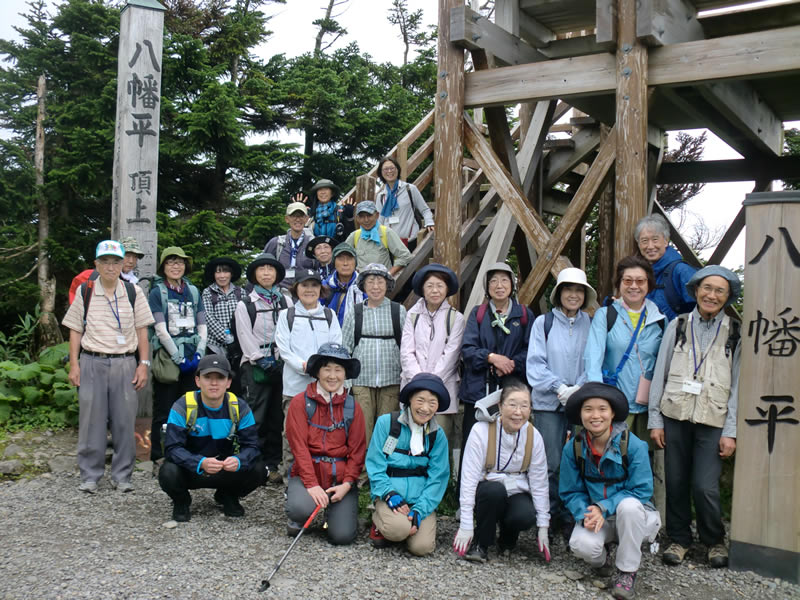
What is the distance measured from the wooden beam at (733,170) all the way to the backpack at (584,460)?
20.5 feet

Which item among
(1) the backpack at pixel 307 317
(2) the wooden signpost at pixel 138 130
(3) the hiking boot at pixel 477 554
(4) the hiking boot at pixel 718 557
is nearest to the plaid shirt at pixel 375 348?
(1) the backpack at pixel 307 317

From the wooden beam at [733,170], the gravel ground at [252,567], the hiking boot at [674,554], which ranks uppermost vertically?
the wooden beam at [733,170]

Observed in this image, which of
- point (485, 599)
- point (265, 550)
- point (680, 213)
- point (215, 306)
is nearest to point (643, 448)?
point (485, 599)

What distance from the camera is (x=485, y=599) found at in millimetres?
3840

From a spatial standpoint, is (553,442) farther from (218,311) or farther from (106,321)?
(106,321)

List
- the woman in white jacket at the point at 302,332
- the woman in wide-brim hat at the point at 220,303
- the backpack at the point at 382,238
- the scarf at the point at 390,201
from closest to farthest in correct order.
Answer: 1. the woman in white jacket at the point at 302,332
2. the woman in wide-brim hat at the point at 220,303
3. the backpack at the point at 382,238
4. the scarf at the point at 390,201

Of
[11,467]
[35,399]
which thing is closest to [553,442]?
→ [11,467]

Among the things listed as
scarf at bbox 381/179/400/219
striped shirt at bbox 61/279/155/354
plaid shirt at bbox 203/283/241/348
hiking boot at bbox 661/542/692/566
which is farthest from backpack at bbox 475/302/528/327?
striped shirt at bbox 61/279/155/354

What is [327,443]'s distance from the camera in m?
4.82

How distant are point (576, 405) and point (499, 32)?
12.6 feet

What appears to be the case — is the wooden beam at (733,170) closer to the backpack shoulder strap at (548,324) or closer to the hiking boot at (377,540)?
the backpack shoulder strap at (548,324)

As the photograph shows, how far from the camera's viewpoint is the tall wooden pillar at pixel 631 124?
5320 mm

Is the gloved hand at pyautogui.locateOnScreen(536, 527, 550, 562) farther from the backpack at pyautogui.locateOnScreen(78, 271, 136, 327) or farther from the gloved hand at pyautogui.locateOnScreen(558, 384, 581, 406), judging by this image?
the backpack at pyautogui.locateOnScreen(78, 271, 136, 327)

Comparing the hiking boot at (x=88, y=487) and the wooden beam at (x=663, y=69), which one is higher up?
the wooden beam at (x=663, y=69)
